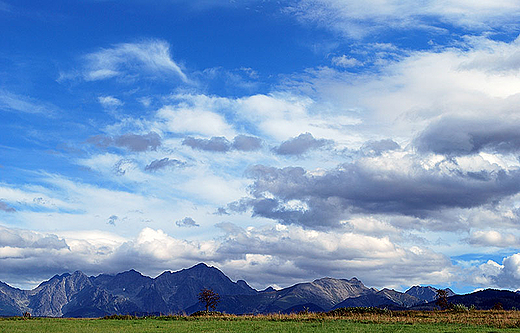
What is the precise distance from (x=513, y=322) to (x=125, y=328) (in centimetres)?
6188

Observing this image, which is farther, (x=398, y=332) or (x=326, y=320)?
(x=326, y=320)

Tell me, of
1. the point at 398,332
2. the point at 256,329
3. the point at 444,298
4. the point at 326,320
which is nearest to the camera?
the point at 398,332

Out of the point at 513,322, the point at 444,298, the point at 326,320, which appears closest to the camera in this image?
the point at 513,322

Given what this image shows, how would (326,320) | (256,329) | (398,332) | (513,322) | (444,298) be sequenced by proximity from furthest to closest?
1. (444,298)
2. (326,320)
3. (513,322)
4. (256,329)
5. (398,332)

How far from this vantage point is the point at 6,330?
74125mm

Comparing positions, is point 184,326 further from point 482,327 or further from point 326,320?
point 482,327

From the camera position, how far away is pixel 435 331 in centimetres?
7131

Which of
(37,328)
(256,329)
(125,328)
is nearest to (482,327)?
(256,329)

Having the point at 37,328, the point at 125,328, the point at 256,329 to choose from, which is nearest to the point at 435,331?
the point at 256,329

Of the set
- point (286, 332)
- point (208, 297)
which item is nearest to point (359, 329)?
point (286, 332)

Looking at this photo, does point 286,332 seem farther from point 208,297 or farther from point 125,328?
point 208,297

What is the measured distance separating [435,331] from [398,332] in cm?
543

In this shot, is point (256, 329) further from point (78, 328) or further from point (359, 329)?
point (78, 328)

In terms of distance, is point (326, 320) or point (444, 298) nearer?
point (326, 320)
